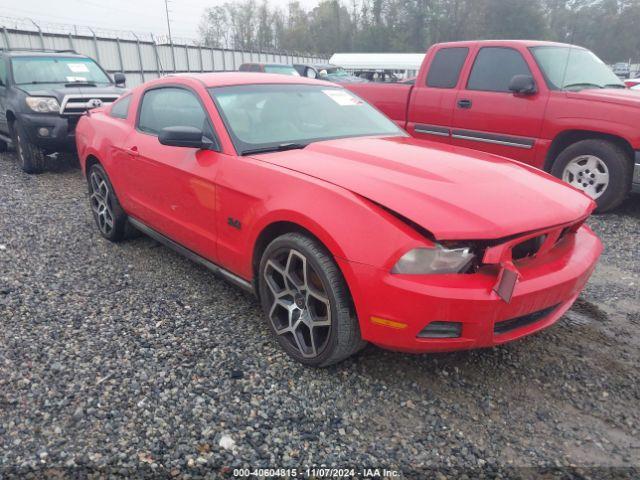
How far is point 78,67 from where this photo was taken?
8.25 m

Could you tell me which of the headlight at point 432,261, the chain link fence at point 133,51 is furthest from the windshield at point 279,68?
the headlight at point 432,261

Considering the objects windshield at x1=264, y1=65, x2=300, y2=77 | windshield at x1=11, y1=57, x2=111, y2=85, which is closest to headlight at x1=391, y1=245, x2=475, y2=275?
windshield at x1=11, y1=57, x2=111, y2=85

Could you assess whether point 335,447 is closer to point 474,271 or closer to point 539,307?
point 474,271

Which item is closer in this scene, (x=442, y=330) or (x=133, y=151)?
(x=442, y=330)

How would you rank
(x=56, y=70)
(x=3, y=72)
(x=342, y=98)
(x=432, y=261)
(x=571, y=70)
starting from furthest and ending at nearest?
(x=56, y=70)
(x=3, y=72)
(x=571, y=70)
(x=342, y=98)
(x=432, y=261)

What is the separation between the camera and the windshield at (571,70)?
5.54m

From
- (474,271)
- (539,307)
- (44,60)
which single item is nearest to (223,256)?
(474,271)

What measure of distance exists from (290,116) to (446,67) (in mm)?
3722

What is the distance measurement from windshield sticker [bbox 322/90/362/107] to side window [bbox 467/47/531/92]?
8.96 ft

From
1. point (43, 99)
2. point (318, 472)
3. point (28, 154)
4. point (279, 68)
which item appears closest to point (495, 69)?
point (318, 472)

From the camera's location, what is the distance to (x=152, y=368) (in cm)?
269

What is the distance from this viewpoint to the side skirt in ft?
9.97

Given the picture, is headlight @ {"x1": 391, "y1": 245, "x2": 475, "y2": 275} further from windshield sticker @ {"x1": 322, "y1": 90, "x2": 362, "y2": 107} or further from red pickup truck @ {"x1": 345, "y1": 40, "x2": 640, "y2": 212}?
red pickup truck @ {"x1": 345, "y1": 40, "x2": 640, "y2": 212}

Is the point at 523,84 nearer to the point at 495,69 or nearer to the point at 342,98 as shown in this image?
the point at 495,69
